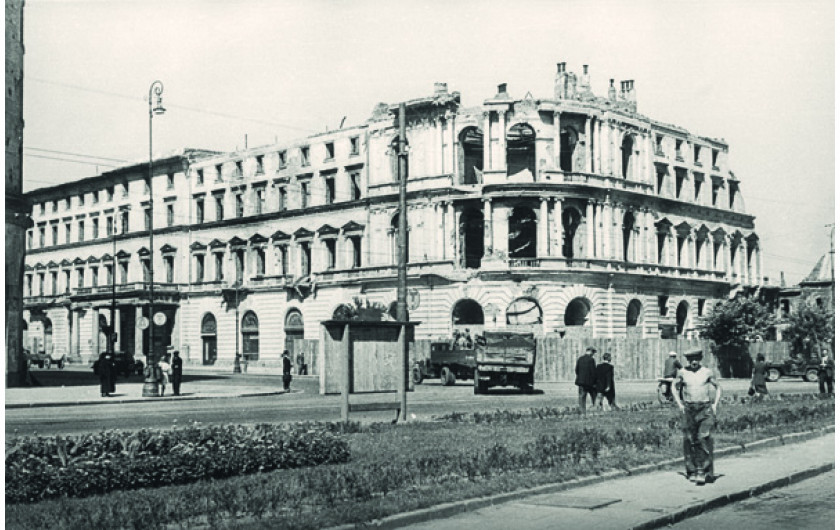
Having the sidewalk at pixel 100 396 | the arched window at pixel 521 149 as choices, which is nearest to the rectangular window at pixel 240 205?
the arched window at pixel 521 149

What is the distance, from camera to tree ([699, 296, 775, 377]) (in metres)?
57.7

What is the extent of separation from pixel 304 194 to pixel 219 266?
8612mm

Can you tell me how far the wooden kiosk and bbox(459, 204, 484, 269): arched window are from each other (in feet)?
129

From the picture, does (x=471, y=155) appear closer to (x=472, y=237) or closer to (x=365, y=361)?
(x=472, y=237)

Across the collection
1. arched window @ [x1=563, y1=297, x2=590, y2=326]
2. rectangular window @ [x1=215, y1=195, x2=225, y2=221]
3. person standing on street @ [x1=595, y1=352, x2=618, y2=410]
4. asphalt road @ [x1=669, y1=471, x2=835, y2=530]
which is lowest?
asphalt road @ [x1=669, y1=471, x2=835, y2=530]

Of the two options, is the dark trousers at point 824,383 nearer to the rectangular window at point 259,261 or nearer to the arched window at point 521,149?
the arched window at point 521,149

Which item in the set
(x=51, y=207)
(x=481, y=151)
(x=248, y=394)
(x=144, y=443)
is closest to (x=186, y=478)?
(x=144, y=443)

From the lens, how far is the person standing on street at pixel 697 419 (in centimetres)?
1289

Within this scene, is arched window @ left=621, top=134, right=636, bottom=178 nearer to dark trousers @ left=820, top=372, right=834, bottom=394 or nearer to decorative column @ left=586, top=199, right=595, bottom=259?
decorative column @ left=586, top=199, right=595, bottom=259

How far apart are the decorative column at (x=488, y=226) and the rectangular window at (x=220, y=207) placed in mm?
20678

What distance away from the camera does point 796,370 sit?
48.7 metres

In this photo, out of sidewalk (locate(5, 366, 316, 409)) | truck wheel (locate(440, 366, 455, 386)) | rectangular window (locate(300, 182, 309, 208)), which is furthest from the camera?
rectangular window (locate(300, 182, 309, 208))

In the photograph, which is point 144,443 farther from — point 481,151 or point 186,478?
point 481,151

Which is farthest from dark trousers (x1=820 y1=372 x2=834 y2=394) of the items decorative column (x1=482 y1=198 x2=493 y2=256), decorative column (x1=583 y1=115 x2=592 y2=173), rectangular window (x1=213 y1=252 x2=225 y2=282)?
rectangular window (x1=213 y1=252 x2=225 y2=282)
